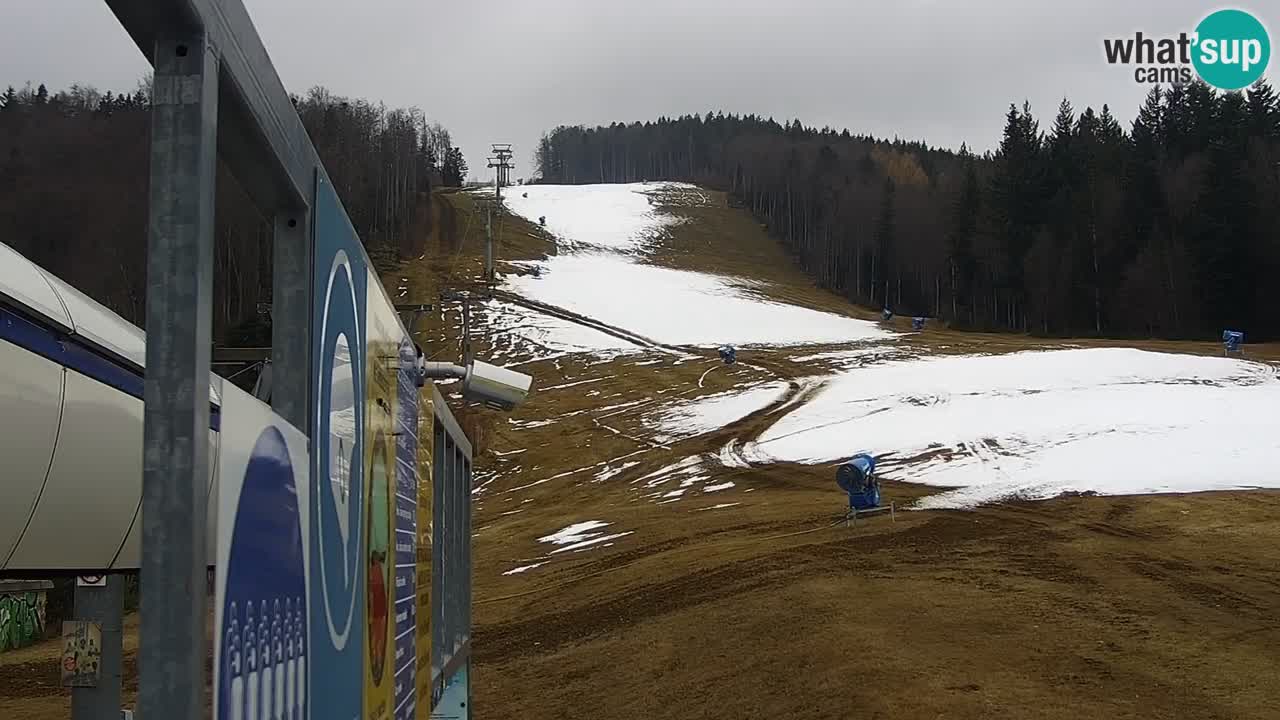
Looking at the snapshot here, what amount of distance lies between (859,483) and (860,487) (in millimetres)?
125

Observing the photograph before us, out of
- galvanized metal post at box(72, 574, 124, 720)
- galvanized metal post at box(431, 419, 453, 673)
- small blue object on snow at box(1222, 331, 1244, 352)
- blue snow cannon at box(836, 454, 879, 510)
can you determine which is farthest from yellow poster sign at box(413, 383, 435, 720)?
small blue object on snow at box(1222, 331, 1244, 352)

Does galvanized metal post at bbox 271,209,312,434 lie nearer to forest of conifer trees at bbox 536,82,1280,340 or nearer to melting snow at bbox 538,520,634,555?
melting snow at bbox 538,520,634,555

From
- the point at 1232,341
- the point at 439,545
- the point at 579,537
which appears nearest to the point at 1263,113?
the point at 1232,341

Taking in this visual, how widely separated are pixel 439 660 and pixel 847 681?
9.73m

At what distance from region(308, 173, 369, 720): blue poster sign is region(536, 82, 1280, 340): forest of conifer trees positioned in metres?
64.8

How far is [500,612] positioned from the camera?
69.7ft

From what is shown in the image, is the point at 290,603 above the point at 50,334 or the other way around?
the other way around

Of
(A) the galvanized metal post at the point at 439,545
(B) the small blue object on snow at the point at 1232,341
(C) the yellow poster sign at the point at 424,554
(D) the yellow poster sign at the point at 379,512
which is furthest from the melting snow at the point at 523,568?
(B) the small blue object on snow at the point at 1232,341

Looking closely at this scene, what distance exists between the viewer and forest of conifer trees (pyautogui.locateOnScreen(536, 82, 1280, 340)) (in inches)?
2589

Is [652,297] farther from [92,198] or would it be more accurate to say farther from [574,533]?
[92,198]

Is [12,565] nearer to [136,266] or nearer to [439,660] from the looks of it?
Result: [439,660]

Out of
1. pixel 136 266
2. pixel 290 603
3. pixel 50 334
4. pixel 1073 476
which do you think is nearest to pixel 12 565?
pixel 50 334

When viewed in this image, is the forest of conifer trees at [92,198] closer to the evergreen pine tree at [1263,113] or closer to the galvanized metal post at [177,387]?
the galvanized metal post at [177,387]

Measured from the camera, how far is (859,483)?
24.1 m
